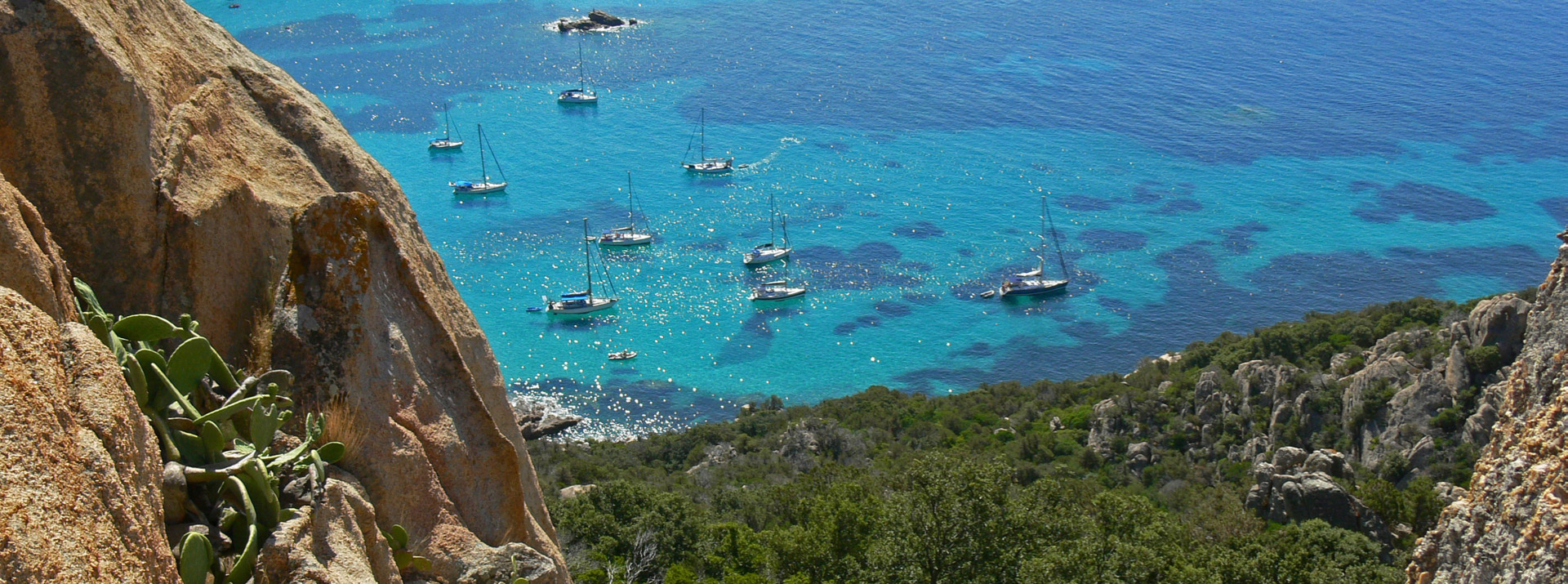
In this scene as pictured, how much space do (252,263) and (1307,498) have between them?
3049 cm

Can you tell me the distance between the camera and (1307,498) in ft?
108

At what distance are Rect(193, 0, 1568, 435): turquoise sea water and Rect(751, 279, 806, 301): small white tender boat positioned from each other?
3.66 ft

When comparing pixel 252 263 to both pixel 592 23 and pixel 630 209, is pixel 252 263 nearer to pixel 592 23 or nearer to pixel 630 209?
pixel 630 209

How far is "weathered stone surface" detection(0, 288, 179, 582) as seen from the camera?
17.2 feet

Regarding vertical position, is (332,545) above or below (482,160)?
above

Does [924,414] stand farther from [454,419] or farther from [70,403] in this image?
[70,403]

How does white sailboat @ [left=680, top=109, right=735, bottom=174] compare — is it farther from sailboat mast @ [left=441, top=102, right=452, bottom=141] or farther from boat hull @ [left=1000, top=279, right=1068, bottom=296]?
boat hull @ [left=1000, top=279, right=1068, bottom=296]

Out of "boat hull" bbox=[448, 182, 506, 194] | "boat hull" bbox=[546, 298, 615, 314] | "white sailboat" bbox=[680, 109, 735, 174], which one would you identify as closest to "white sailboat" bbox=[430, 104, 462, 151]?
"boat hull" bbox=[448, 182, 506, 194]

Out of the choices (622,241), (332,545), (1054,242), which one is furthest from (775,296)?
(332,545)

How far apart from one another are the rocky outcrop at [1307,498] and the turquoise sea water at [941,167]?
30.8m

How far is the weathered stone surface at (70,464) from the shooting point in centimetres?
523

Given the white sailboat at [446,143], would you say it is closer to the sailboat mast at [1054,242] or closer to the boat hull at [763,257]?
the boat hull at [763,257]

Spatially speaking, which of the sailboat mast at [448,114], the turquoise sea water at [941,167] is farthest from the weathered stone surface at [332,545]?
the sailboat mast at [448,114]

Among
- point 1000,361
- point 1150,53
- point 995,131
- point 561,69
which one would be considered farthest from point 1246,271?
point 561,69
